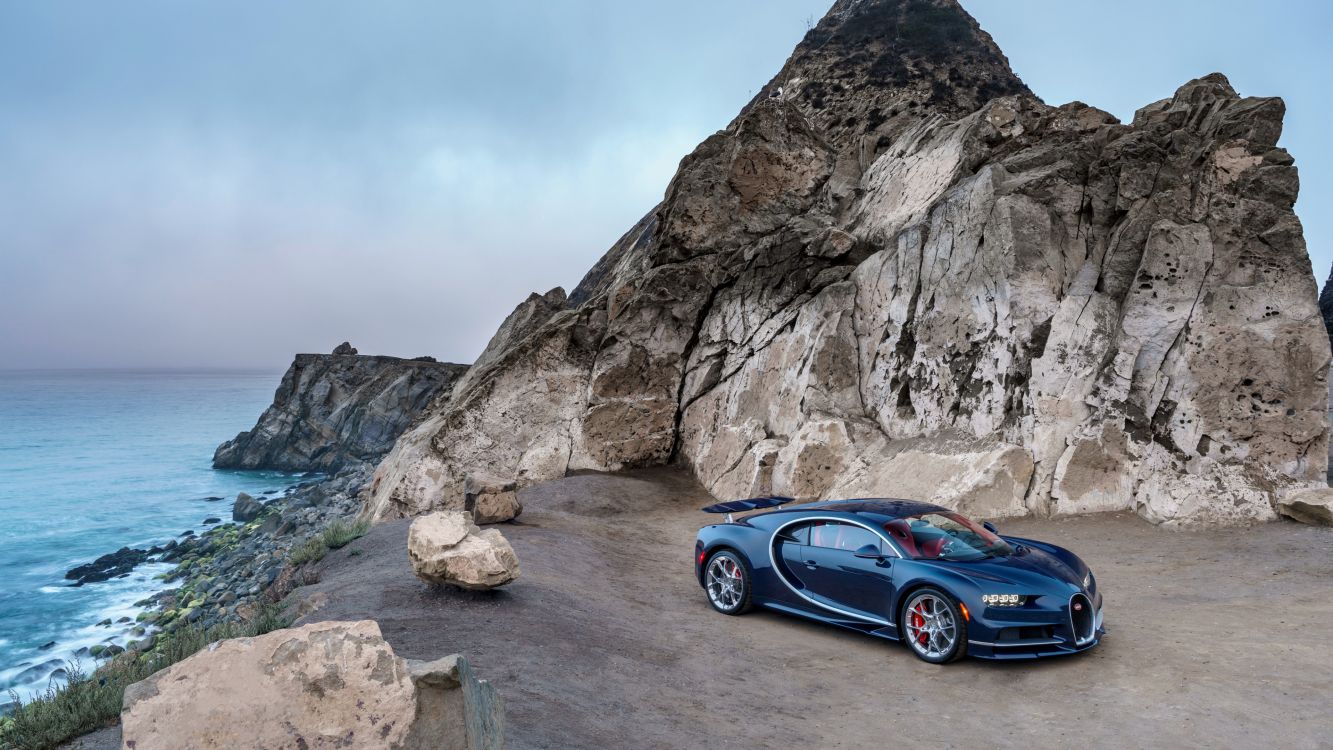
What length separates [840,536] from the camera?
8.30 metres

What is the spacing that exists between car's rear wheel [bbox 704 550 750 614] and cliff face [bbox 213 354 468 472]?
46.2 meters

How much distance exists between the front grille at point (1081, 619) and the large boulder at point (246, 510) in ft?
123

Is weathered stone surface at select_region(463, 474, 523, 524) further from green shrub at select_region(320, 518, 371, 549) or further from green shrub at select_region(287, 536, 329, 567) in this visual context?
green shrub at select_region(287, 536, 329, 567)

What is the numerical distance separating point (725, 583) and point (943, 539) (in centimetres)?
270

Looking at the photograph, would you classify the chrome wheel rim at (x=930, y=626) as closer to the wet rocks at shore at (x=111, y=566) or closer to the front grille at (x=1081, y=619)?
the front grille at (x=1081, y=619)

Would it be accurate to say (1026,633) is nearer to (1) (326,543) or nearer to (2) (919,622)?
(2) (919,622)

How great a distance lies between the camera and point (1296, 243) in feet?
42.3

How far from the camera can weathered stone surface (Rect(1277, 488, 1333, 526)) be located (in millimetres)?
11477

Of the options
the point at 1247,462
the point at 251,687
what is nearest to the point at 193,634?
the point at 251,687

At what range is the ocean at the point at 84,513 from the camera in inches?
846

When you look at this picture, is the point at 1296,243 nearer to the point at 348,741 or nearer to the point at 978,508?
the point at 978,508

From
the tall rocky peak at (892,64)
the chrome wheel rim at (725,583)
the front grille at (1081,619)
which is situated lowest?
the chrome wheel rim at (725,583)

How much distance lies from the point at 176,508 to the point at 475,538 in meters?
40.8

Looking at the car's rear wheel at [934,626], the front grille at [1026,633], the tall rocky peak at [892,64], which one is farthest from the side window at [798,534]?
the tall rocky peak at [892,64]
